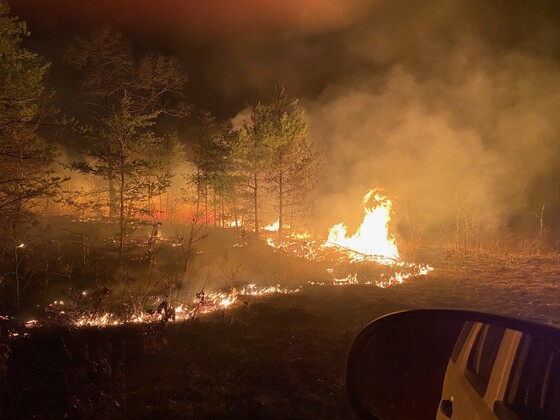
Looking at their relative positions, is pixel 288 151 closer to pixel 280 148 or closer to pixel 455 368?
pixel 280 148

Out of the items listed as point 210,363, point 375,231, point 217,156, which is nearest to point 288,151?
point 217,156

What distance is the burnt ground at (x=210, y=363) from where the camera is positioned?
15.4 feet

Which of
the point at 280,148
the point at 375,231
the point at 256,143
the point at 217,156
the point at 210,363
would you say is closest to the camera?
the point at 210,363

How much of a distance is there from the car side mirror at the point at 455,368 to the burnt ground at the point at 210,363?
6.90ft

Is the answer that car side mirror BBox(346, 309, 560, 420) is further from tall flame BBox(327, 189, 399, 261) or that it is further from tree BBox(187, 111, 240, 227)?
tree BBox(187, 111, 240, 227)

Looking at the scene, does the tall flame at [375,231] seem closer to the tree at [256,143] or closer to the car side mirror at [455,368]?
the tree at [256,143]

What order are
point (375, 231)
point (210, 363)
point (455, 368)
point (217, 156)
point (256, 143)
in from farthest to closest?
point (217, 156) → point (256, 143) → point (375, 231) → point (210, 363) → point (455, 368)

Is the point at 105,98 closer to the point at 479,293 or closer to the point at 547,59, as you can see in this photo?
the point at 479,293

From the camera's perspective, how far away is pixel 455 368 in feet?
7.57

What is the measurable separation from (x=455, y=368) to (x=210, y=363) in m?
4.47

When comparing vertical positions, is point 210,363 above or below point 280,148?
below

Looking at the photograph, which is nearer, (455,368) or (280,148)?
(455,368)

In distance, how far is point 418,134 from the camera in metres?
22.4

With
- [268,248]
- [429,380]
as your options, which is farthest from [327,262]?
[429,380]
